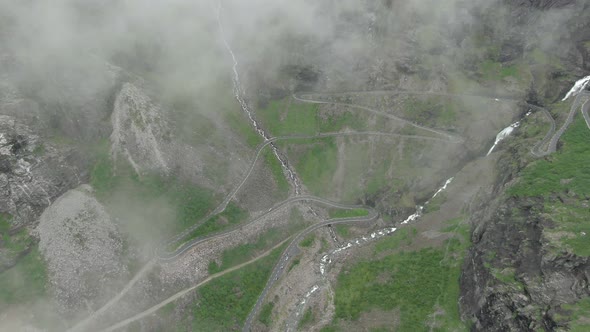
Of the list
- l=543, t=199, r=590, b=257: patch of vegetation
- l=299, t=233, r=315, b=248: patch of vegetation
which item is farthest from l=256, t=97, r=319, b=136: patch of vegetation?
l=543, t=199, r=590, b=257: patch of vegetation

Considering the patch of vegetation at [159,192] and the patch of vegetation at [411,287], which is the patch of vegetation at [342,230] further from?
the patch of vegetation at [159,192]

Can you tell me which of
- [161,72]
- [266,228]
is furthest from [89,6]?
[266,228]

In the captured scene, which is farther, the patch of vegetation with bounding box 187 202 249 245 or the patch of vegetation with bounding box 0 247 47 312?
the patch of vegetation with bounding box 187 202 249 245

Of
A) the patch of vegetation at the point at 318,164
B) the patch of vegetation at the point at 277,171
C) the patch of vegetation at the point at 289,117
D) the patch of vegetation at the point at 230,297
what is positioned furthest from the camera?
the patch of vegetation at the point at 289,117

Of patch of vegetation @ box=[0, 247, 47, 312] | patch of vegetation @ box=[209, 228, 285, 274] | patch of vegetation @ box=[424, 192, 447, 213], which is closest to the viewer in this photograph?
patch of vegetation @ box=[0, 247, 47, 312]

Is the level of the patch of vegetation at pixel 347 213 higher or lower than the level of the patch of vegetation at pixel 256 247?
lower

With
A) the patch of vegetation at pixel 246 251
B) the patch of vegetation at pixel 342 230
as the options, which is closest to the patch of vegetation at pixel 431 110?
the patch of vegetation at pixel 342 230

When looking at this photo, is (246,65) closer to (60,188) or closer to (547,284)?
(60,188)

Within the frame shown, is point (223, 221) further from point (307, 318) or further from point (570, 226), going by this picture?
point (570, 226)

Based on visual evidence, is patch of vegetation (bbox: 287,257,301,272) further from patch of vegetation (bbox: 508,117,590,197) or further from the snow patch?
the snow patch
